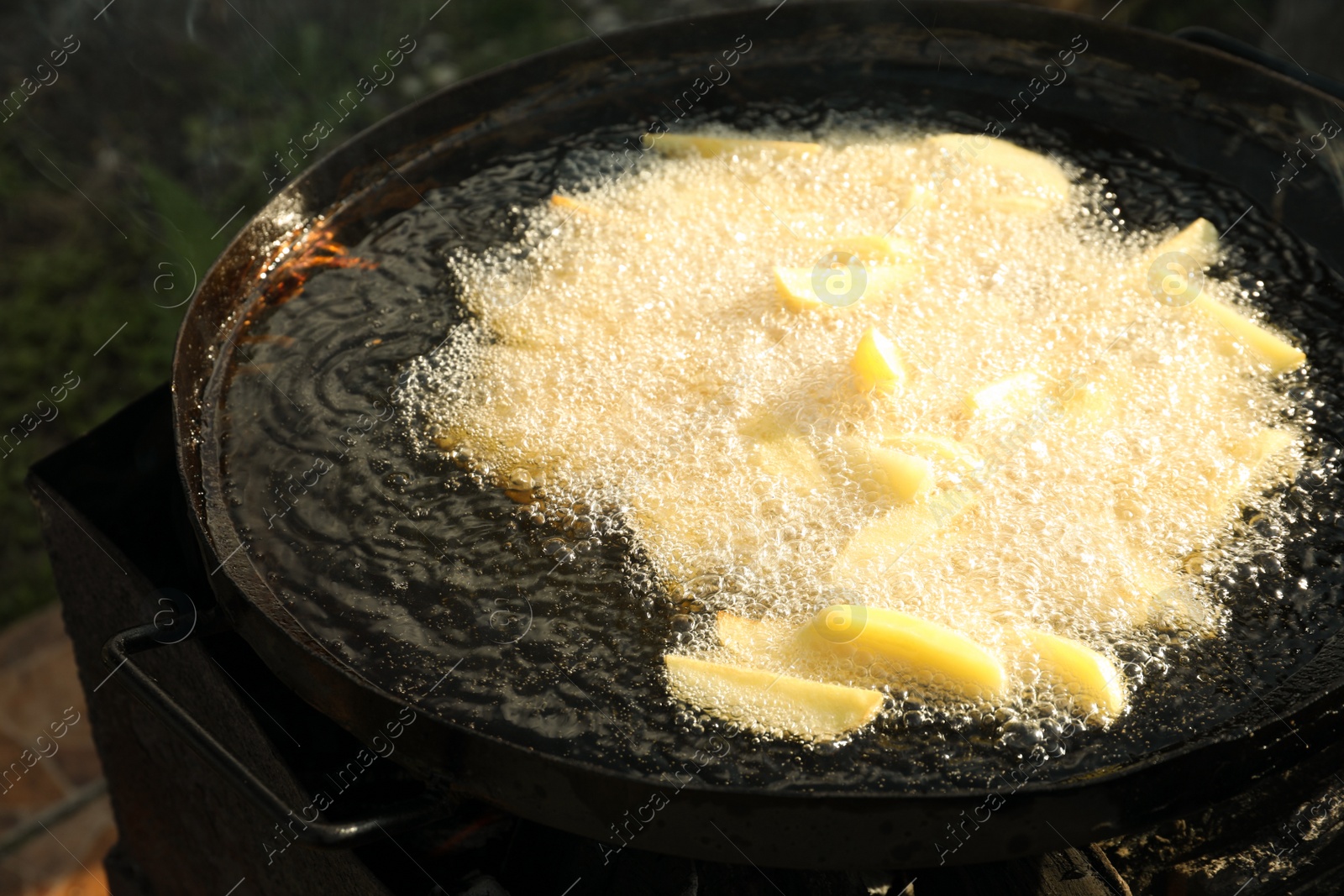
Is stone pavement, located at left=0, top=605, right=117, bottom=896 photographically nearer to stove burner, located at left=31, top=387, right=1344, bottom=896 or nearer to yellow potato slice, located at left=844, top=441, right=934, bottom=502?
stove burner, located at left=31, top=387, right=1344, bottom=896

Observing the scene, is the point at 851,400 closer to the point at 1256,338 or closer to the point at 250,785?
the point at 1256,338

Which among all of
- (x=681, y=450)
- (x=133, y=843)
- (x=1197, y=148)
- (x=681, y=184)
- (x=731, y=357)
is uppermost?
(x=1197, y=148)

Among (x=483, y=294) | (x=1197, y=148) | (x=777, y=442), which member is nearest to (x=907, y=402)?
(x=777, y=442)

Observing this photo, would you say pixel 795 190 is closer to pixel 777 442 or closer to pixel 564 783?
pixel 777 442

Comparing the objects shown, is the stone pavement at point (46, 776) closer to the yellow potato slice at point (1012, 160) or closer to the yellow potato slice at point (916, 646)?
the yellow potato slice at point (916, 646)

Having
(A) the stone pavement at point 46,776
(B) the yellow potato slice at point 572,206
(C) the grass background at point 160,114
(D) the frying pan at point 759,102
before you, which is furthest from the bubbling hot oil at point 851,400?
(C) the grass background at point 160,114
